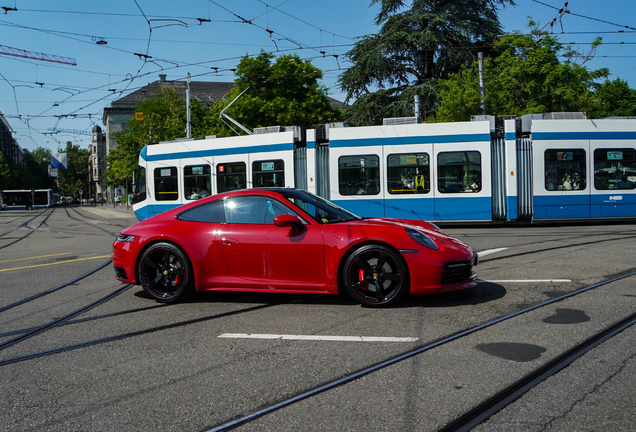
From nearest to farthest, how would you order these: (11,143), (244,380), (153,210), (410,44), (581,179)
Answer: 1. (244,380)
2. (581,179)
3. (153,210)
4. (410,44)
5. (11,143)

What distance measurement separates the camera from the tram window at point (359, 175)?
1644 centimetres

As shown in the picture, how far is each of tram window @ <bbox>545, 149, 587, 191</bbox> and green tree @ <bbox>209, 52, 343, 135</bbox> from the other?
2521 centimetres

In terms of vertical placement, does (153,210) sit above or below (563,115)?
below

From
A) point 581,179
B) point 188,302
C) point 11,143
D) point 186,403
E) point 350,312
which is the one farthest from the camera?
point 11,143

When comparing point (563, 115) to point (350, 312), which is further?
point (563, 115)

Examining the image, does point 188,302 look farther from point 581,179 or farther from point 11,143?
point 11,143

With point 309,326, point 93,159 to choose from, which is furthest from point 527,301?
point 93,159

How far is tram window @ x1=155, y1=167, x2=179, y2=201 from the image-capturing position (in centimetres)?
1878

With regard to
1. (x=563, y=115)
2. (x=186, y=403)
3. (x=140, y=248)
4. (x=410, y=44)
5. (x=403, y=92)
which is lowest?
(x=186, y=403)

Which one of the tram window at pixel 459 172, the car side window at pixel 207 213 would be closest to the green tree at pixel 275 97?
the tram window at pixel 459 172

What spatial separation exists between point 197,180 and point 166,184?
135cm

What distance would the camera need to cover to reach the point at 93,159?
451 ft

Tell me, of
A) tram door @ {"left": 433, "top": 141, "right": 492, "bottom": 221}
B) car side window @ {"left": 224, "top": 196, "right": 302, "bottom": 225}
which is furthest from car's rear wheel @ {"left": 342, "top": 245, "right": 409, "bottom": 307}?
tram door @ {"left": 433, "top": 141, "right": 492, "bottom": 221}

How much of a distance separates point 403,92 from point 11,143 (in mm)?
128788
